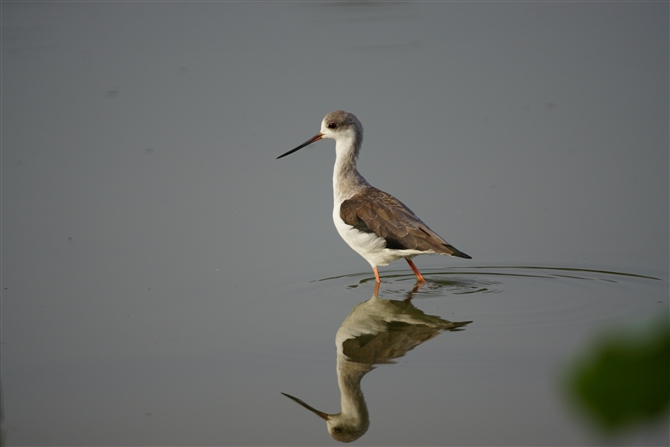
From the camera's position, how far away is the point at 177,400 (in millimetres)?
4258

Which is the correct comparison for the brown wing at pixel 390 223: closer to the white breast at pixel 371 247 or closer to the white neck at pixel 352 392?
the white breast at pixel 371 247

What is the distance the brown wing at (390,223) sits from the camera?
233 inches

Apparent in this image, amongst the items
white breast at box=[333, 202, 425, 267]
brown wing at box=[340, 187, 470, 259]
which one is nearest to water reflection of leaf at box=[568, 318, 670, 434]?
brown wing at box=[340, 187, 470, 259]

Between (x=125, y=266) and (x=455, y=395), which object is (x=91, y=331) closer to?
(x=125, y=266)

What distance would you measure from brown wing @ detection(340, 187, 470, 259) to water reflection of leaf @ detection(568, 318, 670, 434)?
5.05 metres

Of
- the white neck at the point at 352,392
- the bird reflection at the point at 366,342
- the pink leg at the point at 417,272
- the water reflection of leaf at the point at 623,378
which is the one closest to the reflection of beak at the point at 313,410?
the bird reflection at the point at 366,342

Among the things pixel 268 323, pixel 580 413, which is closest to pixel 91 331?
pixel 268 323

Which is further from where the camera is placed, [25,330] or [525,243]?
[525,243]

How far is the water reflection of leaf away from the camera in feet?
2.15

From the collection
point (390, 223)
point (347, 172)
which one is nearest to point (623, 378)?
point (390, 223)

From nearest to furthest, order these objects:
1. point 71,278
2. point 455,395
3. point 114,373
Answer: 1. point 455,395
2. point 114,373
3. point 71,278

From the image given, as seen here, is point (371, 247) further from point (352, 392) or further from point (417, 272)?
point (352, 392)

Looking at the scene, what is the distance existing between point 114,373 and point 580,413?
430 cm

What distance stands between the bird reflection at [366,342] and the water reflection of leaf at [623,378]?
325cm
